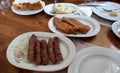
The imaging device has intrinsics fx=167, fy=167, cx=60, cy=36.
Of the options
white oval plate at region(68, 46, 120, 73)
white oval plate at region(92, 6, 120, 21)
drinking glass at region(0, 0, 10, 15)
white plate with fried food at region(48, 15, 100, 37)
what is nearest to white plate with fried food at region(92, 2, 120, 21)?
white oval plate at region(92, 6, 120, 21)

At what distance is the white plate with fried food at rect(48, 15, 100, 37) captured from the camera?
937mm

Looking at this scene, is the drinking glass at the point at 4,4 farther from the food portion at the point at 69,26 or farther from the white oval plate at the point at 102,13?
the white oval plate at the point at 102,13

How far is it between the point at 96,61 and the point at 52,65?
0.71 feet

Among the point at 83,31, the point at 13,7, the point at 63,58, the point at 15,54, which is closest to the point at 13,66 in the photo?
the point at 15,54

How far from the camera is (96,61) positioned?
2.63ft

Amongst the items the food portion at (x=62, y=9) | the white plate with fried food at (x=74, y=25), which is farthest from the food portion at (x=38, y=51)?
the food portion at (x=62, y=9)

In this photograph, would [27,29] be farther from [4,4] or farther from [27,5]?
[4,4]

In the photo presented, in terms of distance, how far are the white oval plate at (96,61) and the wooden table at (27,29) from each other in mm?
84

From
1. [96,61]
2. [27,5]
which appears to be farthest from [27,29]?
[96,61]

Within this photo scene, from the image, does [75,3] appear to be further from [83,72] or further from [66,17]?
[83,72]

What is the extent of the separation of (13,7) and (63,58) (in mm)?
588

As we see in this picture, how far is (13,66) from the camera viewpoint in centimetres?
76

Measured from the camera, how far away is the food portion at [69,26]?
36.8 inches

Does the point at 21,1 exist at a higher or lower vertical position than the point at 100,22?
higher
